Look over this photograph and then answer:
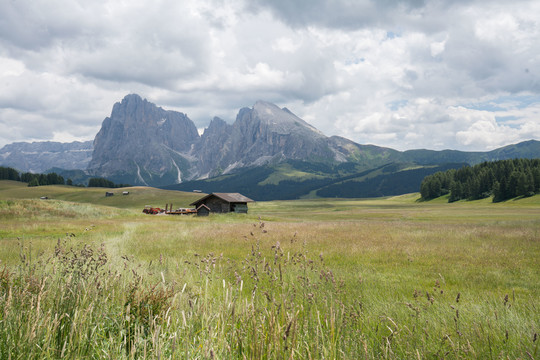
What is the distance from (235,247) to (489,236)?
17538 mm

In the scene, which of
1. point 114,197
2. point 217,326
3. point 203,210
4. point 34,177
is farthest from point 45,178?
point 217,326

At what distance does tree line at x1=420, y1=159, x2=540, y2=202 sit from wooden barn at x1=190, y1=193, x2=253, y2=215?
10004cm

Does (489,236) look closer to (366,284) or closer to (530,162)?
(366,284)

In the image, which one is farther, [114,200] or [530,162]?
[530,162]

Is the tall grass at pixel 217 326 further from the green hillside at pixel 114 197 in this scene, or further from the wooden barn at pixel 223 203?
the green hillside at pixel 114 197

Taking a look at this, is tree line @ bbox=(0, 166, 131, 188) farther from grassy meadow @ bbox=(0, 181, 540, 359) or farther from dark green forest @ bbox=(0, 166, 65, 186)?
grassy meadow @ bbox=(0, 181, 540, 359)

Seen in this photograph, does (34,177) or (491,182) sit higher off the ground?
(34,177)

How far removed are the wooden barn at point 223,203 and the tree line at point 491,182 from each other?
100 metres

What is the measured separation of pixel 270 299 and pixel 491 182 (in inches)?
6083

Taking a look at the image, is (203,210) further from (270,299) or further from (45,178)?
(45,178)

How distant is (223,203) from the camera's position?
2960 inches

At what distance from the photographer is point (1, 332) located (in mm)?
3145

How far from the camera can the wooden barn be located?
73.9m

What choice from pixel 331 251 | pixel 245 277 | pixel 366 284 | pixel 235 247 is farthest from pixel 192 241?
pixel 366 284
